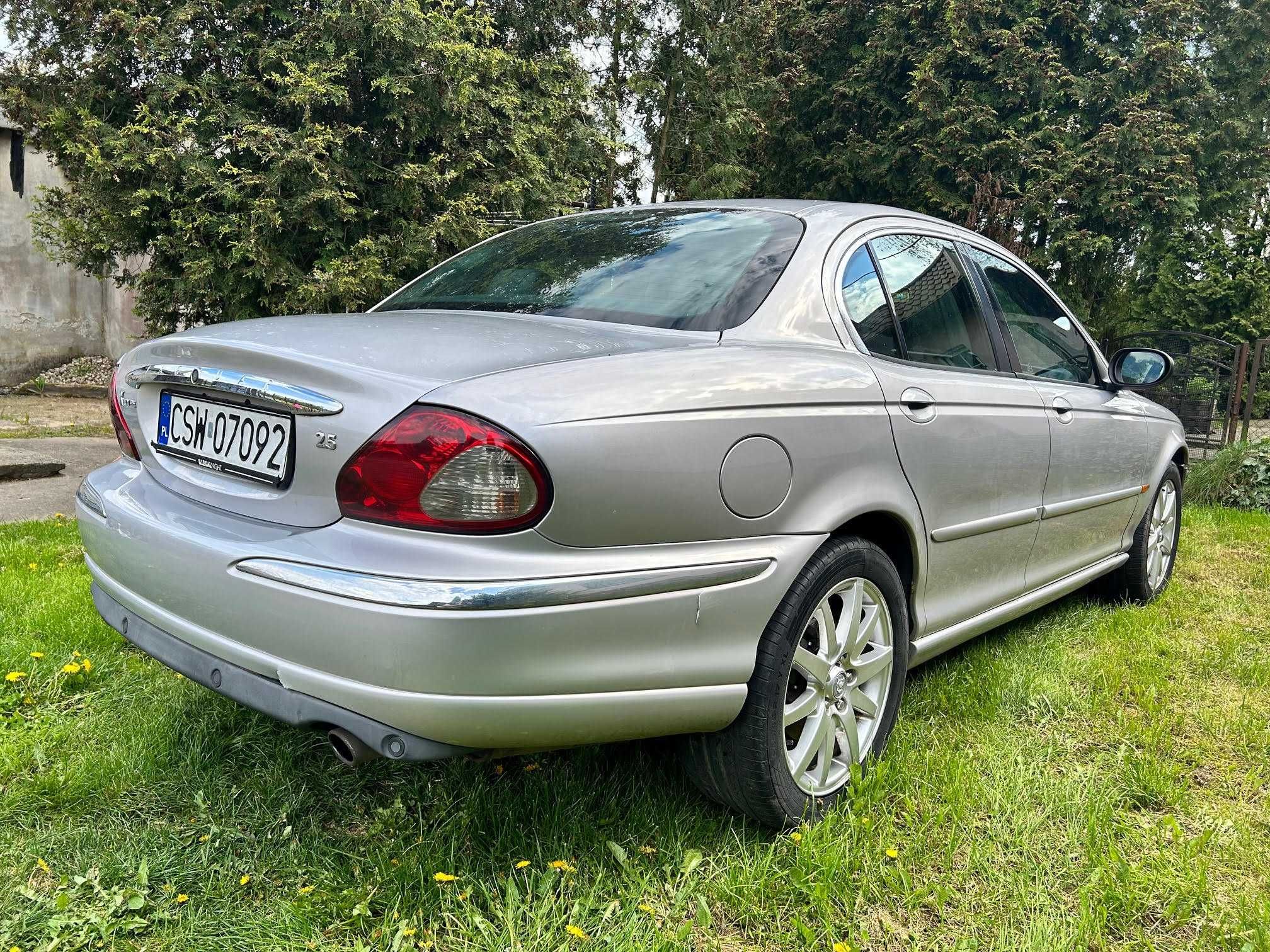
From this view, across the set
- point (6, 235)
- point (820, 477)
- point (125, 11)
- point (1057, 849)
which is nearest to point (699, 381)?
point (820, 477)

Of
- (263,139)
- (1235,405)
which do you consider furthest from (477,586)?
(1235,405)

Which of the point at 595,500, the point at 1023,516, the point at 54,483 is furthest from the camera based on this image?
the point at 54,483

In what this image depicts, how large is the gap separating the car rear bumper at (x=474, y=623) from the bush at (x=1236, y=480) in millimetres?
6646

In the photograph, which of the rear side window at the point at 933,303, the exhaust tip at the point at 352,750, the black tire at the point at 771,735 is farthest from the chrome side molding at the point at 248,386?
the rear side window at the point at 933,303

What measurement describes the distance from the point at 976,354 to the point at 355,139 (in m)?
5.91

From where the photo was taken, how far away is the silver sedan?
5.10 feet

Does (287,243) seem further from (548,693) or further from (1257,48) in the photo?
(1257,48)

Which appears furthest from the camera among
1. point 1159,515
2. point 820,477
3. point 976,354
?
point 1159,515

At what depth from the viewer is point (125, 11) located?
6461 mm

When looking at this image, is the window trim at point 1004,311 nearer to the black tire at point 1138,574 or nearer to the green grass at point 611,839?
the black tire at point 1138,574

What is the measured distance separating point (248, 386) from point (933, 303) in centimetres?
192

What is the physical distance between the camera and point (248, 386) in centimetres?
178

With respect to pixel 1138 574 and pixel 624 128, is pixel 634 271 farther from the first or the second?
pixel 624 128

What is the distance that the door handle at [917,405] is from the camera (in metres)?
2.30
